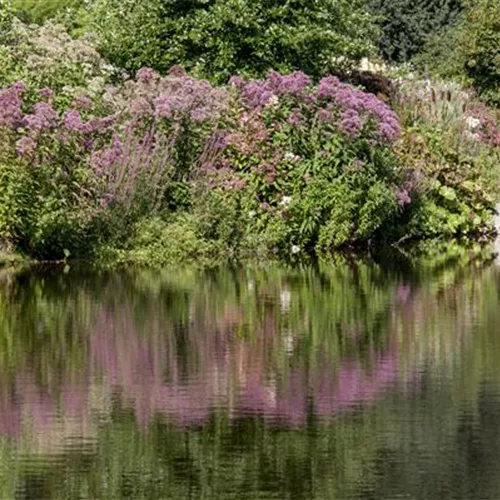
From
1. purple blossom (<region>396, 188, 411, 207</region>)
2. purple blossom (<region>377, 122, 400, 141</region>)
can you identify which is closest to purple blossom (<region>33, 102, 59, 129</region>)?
purple blossom (<region>377, 122, 400, 141</region>)

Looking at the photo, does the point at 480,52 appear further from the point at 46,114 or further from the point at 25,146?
the point at 25,146

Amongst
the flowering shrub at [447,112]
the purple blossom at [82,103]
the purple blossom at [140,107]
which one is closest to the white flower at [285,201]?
the purple blossom at [140,107]

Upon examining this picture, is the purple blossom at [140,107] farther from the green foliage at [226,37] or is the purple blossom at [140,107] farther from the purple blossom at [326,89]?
the green foliage at [226,37]

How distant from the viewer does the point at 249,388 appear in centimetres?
1297

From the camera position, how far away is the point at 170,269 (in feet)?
73.3

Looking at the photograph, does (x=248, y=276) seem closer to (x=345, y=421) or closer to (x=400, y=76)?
(x=345, y=421)

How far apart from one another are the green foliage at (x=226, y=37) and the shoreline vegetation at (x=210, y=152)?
0.03 m

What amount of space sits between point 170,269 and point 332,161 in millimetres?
→ 3600

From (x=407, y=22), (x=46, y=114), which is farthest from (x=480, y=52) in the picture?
(x=46, y=114)

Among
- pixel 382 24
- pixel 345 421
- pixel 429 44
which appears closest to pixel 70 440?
pixel 345 421

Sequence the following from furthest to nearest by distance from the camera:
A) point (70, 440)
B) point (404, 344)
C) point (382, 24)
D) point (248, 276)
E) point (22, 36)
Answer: point (382, 24), point (22, 36), point (248, 276), point (404, 344), point (70, 440)

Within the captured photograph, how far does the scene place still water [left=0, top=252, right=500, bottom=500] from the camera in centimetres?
994

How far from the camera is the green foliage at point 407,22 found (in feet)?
153

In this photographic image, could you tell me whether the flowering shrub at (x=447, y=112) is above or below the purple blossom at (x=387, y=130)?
above
